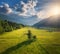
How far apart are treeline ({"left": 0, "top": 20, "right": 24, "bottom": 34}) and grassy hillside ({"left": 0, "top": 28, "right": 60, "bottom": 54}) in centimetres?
37

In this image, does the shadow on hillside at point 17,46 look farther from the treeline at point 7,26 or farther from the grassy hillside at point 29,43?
the treeline at point 7,26

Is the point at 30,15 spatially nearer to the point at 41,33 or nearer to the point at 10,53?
the point at 41,33

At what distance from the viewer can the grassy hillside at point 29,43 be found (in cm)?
1291

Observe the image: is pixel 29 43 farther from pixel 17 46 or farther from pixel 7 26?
pixel 7 26

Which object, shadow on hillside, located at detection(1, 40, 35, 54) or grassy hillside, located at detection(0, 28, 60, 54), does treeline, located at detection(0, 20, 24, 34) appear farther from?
shadow on hillside, located at detection(1, 40, 35, 54)

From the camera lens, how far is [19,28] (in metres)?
15.3

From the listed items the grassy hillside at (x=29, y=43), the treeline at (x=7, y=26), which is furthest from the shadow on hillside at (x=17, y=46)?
the treeline at (x=7, y=26)

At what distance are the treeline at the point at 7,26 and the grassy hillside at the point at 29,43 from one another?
365 millimetres

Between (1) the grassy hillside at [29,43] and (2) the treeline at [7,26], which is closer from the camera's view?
(1) the grassy hillside at [29,43]

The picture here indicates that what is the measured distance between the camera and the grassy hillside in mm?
12914

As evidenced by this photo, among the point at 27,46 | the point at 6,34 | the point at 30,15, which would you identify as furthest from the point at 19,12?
the point at 27,46

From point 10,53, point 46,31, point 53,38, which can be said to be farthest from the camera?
point 46,31

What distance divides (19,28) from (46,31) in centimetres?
243

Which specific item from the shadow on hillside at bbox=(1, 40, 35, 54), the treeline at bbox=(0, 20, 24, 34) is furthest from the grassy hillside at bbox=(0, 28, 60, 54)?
the treeline at bbox=(0, 20, 24, 34)
